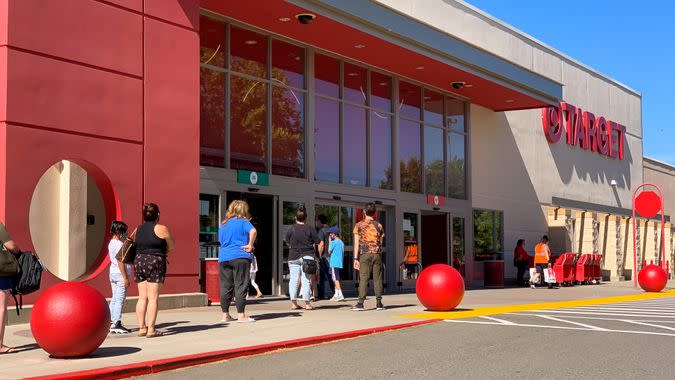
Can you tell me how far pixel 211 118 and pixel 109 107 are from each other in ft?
13.0

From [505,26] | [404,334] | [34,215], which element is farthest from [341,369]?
[505,26]

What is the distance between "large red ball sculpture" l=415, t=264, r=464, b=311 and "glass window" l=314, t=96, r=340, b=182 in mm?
7299

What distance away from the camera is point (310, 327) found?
1180 centimetres

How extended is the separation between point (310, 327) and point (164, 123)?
206 inches

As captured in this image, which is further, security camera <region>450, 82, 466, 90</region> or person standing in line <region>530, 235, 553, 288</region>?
person standing in line <region>530, 235, 553, 288</region>

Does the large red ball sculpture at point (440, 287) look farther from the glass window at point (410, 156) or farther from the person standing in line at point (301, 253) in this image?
the glass window at point (410, 156)

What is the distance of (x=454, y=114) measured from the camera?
1074 inches

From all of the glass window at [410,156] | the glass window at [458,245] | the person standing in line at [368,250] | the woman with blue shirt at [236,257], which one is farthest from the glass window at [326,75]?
the woman with blue shirt at [236,257]

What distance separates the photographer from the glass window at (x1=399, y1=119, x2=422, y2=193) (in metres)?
24.7

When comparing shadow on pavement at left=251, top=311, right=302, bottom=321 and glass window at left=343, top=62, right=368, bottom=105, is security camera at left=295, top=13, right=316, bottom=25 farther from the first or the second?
shadow on pavement at left=251, top=311, right=302, bottom=321

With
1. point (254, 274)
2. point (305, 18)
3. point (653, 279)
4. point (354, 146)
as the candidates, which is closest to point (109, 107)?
point (254, 274)

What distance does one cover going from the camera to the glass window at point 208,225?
17.5 meters

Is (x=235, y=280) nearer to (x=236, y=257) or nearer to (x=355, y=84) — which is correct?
(x=236, y=257)

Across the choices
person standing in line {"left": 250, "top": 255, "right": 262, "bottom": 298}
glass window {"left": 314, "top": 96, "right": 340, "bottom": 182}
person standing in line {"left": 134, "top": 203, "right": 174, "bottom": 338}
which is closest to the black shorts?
person standing in line {"left": 134, "top": 203, "right": 174, "bottom": 338}
